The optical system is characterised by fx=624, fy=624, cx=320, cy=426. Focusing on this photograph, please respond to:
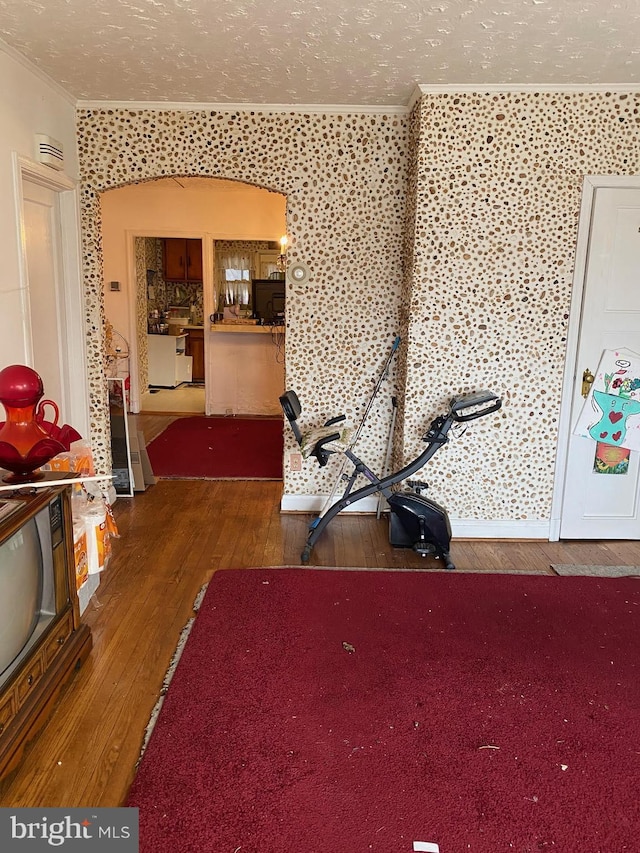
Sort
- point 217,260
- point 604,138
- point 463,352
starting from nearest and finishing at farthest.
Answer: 1. point 604,138
2. point 463,352
3. point 217,260

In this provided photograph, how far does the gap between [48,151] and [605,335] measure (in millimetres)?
3293

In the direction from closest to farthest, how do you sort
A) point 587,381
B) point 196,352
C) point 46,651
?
point 46,651
point 587,381
point 196,352

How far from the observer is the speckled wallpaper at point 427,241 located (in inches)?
138

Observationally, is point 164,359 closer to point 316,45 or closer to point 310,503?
point 310,503

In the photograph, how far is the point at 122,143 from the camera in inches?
154

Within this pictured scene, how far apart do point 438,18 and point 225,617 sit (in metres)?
2.74

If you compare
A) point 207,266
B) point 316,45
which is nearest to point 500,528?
point 316,45

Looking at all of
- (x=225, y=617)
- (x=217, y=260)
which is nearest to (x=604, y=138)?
(x=225, y=617)

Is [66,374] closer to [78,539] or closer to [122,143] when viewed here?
[122,143]

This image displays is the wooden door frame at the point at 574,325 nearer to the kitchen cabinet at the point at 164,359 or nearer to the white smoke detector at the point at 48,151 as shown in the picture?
the white smoke detector at the point at 48,151

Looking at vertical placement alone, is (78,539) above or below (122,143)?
below

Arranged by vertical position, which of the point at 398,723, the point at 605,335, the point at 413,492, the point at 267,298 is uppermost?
the point at 267,298

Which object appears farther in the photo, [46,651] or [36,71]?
[36,71]

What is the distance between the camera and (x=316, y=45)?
2.90m
